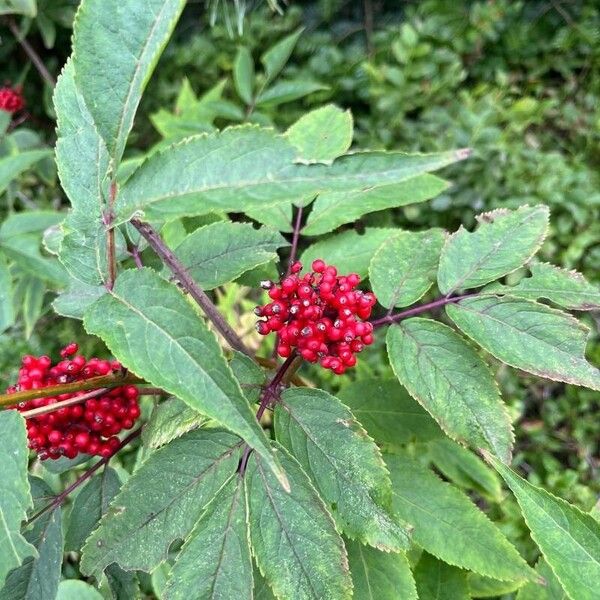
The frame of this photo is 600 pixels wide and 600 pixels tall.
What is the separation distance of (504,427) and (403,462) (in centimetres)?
30

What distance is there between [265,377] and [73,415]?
337mm

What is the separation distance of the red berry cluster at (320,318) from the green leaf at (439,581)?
54 centimetres

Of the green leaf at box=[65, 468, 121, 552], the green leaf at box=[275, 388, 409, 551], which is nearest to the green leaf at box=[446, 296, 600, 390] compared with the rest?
the green leaf at box=[275, 388, 409, 551]

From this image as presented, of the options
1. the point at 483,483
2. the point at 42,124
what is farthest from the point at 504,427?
the point at 42,124

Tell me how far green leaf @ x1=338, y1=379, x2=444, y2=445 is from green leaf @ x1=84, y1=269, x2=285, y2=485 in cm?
65

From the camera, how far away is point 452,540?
113cm

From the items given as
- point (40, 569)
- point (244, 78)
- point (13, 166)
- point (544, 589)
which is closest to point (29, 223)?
point (13, 166)

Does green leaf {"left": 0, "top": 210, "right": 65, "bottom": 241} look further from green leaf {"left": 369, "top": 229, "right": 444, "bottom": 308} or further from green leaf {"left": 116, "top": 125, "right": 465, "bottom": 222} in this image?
green leaf {"left": 116, "top": 125, "right": 465, "bottom": 222}

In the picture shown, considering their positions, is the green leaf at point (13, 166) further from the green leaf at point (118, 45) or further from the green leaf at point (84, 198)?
the green leaf at point (118, 45)

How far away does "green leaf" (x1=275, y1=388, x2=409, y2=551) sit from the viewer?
897mm

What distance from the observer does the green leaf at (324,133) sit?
130cm

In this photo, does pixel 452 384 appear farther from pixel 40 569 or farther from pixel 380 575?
pixel 40 569

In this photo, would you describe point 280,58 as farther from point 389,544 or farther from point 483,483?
point 389,544

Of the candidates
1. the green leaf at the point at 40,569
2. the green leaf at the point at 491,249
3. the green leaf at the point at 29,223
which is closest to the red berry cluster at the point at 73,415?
A: the green leaf at the point at 40,569
